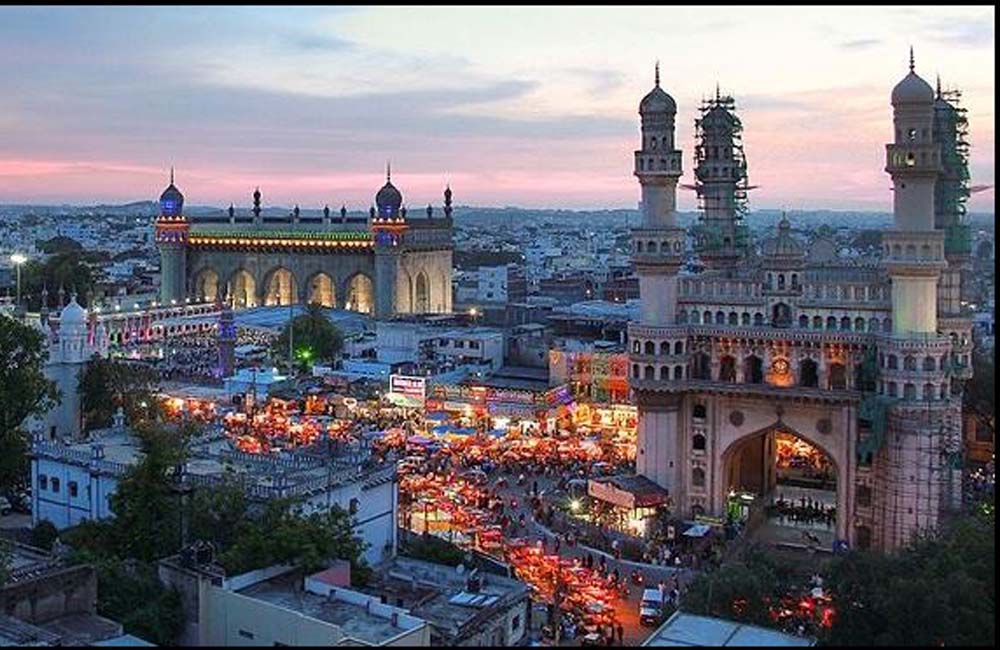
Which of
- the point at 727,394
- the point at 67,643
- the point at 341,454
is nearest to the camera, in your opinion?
the point at 67,643

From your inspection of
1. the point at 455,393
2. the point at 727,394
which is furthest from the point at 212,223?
the point at 727,394

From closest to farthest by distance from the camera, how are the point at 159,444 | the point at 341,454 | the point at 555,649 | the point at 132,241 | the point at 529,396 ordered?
the point at 555,649
the point at 159,444
the point at 341,454
the point at 529,396
the point at 132,241

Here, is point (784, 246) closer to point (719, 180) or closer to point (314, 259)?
point (719, 180)

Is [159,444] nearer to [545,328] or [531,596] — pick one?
[531,596]

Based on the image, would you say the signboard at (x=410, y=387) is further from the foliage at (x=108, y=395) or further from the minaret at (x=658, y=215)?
the minaret at (x=658, y=215)

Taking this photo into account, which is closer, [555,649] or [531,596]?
[555,649]

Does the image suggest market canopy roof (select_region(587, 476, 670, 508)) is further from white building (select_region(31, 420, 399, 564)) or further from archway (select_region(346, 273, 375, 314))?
archway (select_region(346, 273, 375, 314))

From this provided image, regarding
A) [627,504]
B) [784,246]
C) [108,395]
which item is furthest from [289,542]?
[108,395]
